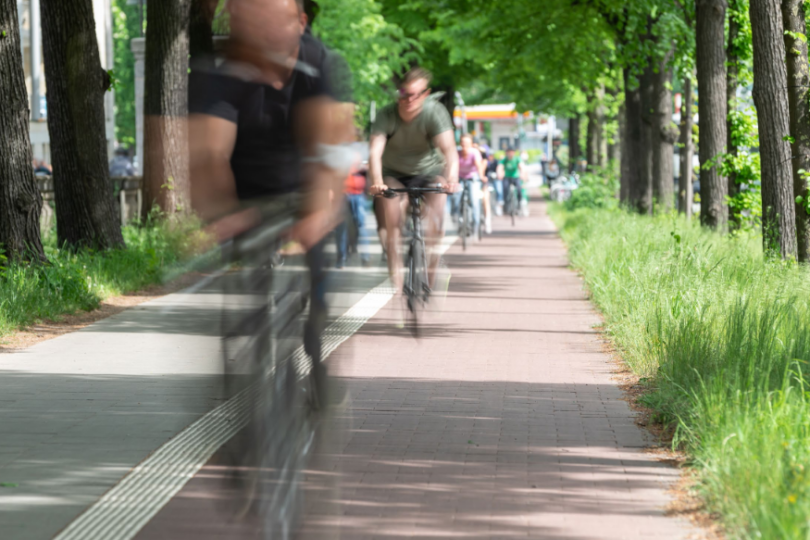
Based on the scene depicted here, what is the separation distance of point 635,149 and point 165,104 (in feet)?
32.2

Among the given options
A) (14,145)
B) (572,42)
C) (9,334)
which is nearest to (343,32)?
(572,42)

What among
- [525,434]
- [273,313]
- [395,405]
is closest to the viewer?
[273,313]

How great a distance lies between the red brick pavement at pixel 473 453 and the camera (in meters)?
4.57

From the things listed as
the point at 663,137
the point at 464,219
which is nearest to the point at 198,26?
the point at 464,219

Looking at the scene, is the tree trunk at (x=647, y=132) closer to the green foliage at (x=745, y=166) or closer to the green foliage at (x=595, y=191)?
the green foliage at (x=595, y=191)

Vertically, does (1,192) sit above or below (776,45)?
below

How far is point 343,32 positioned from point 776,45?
27.5 m

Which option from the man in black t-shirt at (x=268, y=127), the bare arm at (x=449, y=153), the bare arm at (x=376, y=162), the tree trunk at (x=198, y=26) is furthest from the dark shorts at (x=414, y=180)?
the tree trunk at (x=198, y=26)

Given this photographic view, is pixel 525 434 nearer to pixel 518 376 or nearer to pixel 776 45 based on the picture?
pixel 518 376

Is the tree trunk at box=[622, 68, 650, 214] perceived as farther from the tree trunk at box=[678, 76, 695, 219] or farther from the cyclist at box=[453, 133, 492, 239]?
the cyclist at box=[453, 133, 492, 239]

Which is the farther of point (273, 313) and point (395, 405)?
point (395, 405)

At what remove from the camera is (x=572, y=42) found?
2330 centimetres

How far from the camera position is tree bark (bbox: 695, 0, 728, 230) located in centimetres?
1564

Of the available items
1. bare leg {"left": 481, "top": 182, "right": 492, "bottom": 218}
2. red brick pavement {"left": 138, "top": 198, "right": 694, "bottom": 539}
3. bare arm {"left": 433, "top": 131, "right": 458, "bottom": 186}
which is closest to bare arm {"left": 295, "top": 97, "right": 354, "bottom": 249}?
red brick pavement {"left": 138, "top": 198, "right": 694, "bottom": 539}
